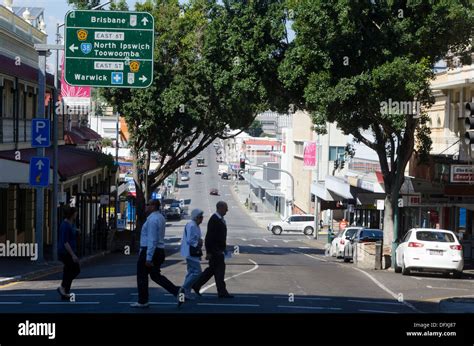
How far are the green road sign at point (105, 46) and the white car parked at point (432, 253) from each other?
958 centimetres

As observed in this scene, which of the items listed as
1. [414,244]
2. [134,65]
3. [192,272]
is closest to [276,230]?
[414,244]

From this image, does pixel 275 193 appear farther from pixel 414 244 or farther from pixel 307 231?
pixel 414 244

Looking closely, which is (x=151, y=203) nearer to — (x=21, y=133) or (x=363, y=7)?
(x=363, y=7)

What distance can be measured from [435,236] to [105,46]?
11332 millimetres

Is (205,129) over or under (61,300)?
over

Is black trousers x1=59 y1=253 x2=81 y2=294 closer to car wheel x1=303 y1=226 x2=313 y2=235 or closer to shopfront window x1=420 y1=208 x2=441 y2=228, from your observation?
shopfront window x1=420 y1=208 x2=441 y2=228

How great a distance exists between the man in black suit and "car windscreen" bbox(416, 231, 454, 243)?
11.7 metres

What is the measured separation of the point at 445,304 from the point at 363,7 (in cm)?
1459

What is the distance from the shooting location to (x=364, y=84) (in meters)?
29.5

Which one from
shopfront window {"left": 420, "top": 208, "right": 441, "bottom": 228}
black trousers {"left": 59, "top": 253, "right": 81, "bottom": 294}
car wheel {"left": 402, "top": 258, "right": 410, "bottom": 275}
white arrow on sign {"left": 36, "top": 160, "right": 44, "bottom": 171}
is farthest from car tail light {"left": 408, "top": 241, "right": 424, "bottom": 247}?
shopfront window {"left": 420, "top": 208, "right": 441, "bottom": 228}

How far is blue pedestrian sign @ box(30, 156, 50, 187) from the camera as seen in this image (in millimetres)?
26875

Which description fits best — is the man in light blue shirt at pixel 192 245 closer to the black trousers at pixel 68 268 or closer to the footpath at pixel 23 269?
the black trousers at pixel 68 268

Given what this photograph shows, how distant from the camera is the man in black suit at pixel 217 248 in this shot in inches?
680
